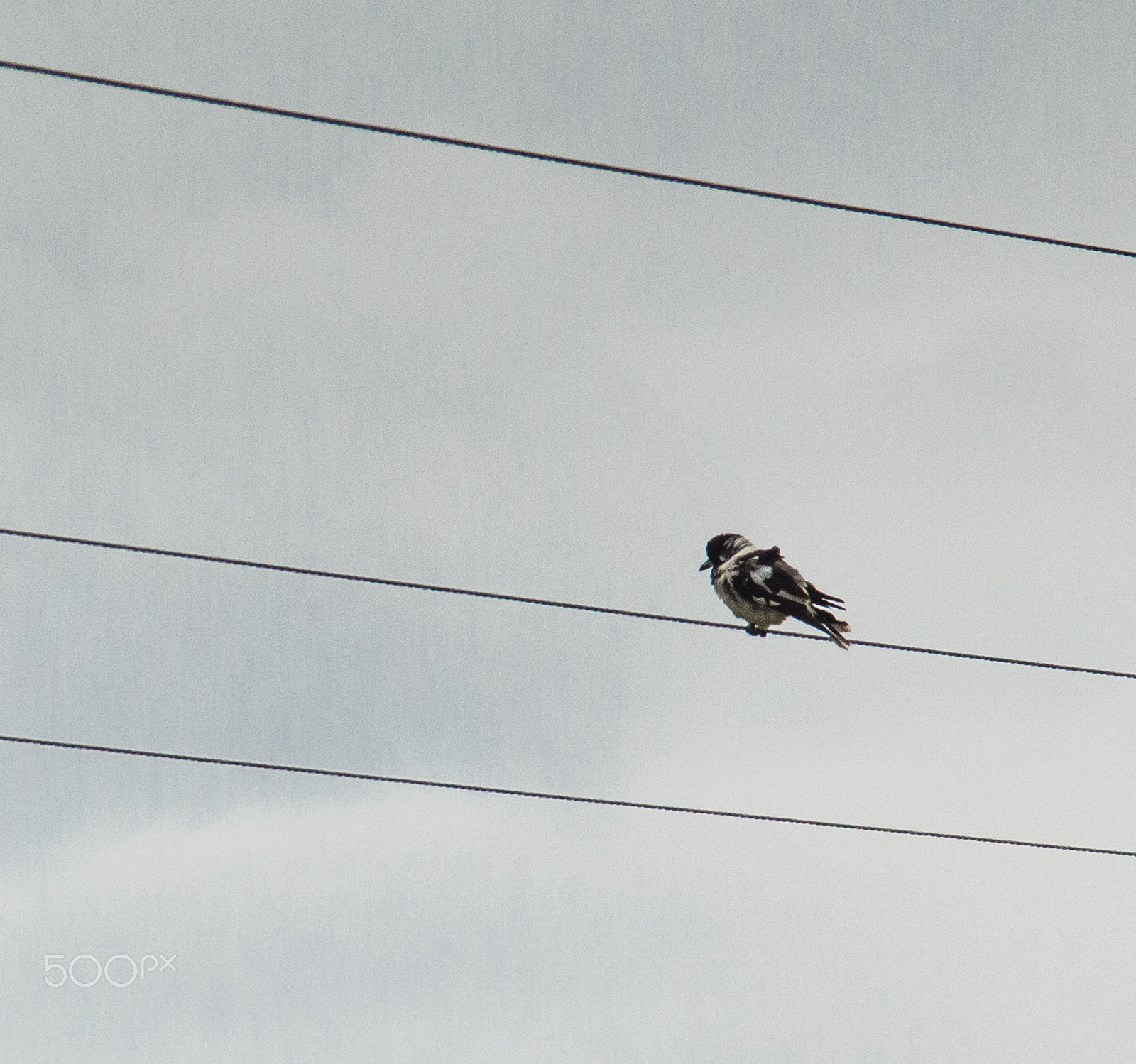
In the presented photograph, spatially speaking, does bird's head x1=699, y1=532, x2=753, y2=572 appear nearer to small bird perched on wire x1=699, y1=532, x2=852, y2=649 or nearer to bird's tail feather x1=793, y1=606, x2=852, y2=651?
small bird perched on wire x1=699, y1=532, x2=852, y2=649

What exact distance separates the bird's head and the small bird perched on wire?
1 centimetres

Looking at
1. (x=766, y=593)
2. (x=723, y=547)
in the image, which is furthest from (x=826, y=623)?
(x=723, y=547)

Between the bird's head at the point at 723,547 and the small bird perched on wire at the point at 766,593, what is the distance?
0.01 meters

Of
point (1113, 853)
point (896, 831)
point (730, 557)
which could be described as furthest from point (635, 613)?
point (730, 557)

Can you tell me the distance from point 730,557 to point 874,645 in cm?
461

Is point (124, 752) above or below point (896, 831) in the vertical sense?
above

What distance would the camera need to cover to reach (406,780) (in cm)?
1049

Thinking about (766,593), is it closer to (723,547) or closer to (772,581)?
(772,581)

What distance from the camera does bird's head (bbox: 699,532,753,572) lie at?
1480 cm

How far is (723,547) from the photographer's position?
49.7 feet

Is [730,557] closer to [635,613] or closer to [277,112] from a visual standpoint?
[635,613]

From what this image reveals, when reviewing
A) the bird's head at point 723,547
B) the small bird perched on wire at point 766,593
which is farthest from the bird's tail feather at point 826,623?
the bird's head at point 723,547

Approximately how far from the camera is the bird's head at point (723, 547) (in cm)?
1480

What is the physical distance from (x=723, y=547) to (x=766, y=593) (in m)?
2.19
